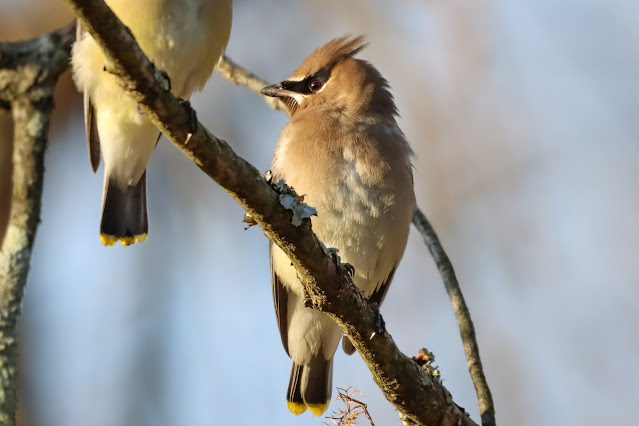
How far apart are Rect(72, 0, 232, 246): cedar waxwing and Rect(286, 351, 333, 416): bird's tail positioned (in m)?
1.26

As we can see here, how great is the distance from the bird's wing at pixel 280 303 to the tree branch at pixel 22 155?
1.43 metres

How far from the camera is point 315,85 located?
238 inches

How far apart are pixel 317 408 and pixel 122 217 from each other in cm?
163

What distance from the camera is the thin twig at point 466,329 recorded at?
13.9 feet

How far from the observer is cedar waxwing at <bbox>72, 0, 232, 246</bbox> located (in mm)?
5109

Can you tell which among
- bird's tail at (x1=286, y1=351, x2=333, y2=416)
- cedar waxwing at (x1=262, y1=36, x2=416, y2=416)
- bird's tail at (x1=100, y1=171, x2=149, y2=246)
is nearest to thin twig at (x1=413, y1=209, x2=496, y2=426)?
cedar waxwing at (x1=262, y1=36, x2=416, y2=416)

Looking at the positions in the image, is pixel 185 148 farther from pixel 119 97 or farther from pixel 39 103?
pixel 119 97

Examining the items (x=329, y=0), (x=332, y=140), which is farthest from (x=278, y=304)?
(x=329, y=0)

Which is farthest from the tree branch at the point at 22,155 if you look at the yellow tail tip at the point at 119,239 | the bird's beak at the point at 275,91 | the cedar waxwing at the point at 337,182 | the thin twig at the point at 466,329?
the thin twig at the point at 466,329

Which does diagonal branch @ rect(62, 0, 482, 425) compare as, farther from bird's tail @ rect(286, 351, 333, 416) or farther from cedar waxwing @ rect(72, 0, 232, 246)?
cedar waxwing @ rect(72, 0, 232, 246)

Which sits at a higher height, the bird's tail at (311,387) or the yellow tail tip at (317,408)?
the bird's tail at (311,387)

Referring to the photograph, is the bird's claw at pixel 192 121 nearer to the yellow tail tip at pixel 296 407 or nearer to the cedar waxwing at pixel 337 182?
the cedar waxwing at pixel 337 182

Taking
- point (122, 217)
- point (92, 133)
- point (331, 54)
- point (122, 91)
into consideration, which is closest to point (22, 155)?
point (122, 91)

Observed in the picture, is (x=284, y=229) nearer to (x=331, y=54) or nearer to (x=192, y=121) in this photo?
(x=192, y=121)
